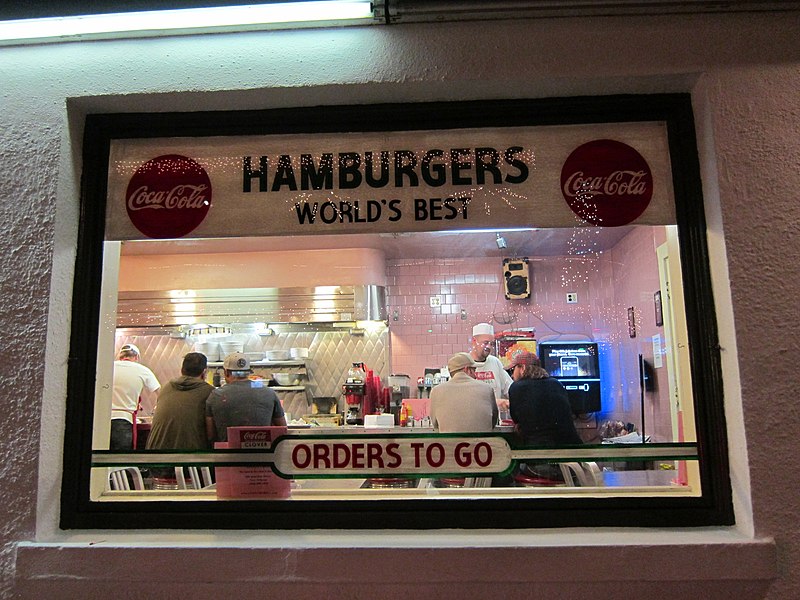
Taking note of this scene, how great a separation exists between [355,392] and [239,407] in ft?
10.6

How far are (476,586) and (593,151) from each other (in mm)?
1704

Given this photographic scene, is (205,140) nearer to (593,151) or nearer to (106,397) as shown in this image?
(106,397)

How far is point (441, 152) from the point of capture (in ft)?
7.99

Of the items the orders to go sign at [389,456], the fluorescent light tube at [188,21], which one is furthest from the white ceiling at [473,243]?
the orders to go sign at [389,456]

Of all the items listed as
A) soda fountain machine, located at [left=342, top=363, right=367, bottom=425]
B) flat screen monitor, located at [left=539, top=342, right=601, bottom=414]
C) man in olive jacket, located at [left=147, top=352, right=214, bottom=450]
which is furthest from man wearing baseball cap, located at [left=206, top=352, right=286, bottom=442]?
soda fountain machine, located at [left=342, top=363, right=367, bottom=425]

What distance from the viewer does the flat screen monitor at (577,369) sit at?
287cm

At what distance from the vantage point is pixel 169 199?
97.3 inches

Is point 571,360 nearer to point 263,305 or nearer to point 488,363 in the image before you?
point 488,363

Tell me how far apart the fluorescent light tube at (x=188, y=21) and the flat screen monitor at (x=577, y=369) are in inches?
76.8

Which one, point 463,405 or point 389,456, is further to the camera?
point 463,405

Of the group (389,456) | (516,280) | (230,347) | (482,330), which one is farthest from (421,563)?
(230,347)

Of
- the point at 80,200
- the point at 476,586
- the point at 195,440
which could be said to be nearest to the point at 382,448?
the point at 476,586

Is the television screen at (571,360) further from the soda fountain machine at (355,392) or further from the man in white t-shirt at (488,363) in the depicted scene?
the soda fountain machine at (355,392)

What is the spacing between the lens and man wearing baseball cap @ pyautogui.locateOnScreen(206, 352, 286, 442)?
252 centimetres
